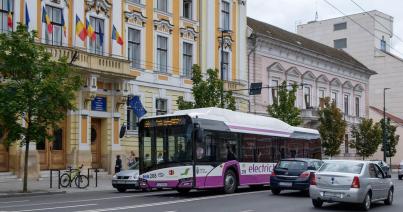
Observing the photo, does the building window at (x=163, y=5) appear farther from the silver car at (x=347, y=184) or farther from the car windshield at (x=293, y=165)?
the silver car at (x=347, y=184)

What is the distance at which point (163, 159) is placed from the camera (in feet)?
73.9

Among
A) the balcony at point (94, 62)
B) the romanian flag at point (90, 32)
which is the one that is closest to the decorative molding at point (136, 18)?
the balcony at point (94, 62)

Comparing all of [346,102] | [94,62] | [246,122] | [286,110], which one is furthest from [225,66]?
[346,102]

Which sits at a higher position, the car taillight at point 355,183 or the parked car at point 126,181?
the car taillight at point 355,183

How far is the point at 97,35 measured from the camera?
35.1 metres

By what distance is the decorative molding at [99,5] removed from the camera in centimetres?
3441

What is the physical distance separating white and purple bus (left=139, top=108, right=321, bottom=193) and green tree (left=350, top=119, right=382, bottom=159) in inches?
1417

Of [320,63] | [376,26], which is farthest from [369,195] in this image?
[376,26]

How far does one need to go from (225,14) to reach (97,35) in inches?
530

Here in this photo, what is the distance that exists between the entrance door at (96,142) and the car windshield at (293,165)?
14303 millimetres

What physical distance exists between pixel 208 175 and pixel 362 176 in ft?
21.2

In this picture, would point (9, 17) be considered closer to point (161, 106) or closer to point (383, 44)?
point (161, 106)

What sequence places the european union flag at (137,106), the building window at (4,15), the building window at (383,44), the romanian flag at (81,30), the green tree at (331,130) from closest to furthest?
the building window at (4,15) → the romanian flag at (81,30) → the european union flag at (137,106) → the green tree at (331,130) → the building window at (383,44)

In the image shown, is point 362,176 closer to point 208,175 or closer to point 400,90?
point 208,175
